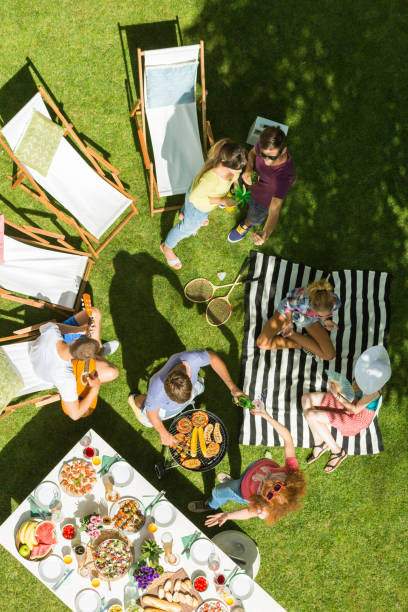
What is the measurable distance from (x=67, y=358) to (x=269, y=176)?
2.65 metres

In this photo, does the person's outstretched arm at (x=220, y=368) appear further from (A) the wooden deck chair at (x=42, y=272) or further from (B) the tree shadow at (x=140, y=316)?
(A) the wooden deck chair at (x=42, y=272)

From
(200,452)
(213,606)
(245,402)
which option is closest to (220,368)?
(245,402)

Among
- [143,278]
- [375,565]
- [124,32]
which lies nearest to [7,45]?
[124,32]

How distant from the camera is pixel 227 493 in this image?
468 cm

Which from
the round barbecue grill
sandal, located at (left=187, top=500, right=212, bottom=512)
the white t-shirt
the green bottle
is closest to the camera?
the white t-shirt

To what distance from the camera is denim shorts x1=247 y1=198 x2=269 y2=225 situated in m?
4.94

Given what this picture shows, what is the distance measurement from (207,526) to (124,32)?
242 inches

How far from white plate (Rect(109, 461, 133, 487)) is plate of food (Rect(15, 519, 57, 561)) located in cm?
73

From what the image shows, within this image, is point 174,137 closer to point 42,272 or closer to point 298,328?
point 42,272

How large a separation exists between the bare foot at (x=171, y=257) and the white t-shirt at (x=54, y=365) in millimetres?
1549

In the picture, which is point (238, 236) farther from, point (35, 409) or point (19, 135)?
point (35, 409)

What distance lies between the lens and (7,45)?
18.1 ft

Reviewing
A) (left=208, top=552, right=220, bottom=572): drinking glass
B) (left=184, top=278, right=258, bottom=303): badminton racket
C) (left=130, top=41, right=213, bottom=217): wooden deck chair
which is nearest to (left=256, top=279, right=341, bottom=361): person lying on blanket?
(left=184, top=278, right=258, bottom=303): badminton racket

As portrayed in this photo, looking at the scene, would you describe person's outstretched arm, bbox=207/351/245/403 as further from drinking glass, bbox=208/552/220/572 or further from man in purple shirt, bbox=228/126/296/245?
drinking glass, bbox=208/552/220/572
